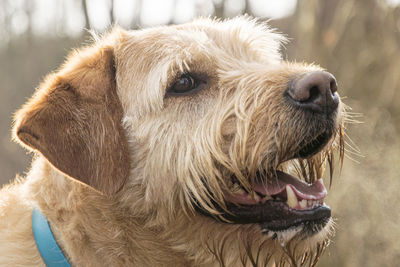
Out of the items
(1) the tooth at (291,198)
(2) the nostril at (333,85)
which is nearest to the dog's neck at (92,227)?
(1) the tooth at (291,198)

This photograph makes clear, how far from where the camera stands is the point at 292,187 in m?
3.13

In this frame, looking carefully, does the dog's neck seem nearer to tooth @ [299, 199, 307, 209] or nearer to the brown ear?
the brown ear

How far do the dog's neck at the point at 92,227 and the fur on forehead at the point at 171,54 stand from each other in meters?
0.65

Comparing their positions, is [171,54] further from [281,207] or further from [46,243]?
[46,243]

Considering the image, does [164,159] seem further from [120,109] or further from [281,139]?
[281,139]

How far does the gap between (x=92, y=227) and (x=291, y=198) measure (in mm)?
1231

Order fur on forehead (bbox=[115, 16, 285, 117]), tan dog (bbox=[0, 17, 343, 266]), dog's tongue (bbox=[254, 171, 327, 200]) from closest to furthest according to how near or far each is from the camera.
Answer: tan dog (bbox=[0, 17, 343, 266]) < dog's tongue (bbox=[254, 171, 327, 200]) < fur on forehead (bbox=[115, 16, 285, 117])

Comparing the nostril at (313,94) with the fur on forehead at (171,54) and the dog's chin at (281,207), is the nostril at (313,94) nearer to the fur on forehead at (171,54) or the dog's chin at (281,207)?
the dog's chin at (281,207)

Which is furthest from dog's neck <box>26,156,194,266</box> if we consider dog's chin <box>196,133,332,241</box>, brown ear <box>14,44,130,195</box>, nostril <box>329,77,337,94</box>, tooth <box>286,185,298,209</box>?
nostril <box>329,77,337,94</box>

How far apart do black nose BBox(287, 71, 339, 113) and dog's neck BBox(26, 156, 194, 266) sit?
1245 millimetres

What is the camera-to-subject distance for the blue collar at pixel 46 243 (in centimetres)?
300

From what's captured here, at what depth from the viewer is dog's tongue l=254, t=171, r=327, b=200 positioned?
3.10 meters

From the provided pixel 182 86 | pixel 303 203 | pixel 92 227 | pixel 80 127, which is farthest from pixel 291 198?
pixel 80 127

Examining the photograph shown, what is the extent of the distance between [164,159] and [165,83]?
20.4 inches
